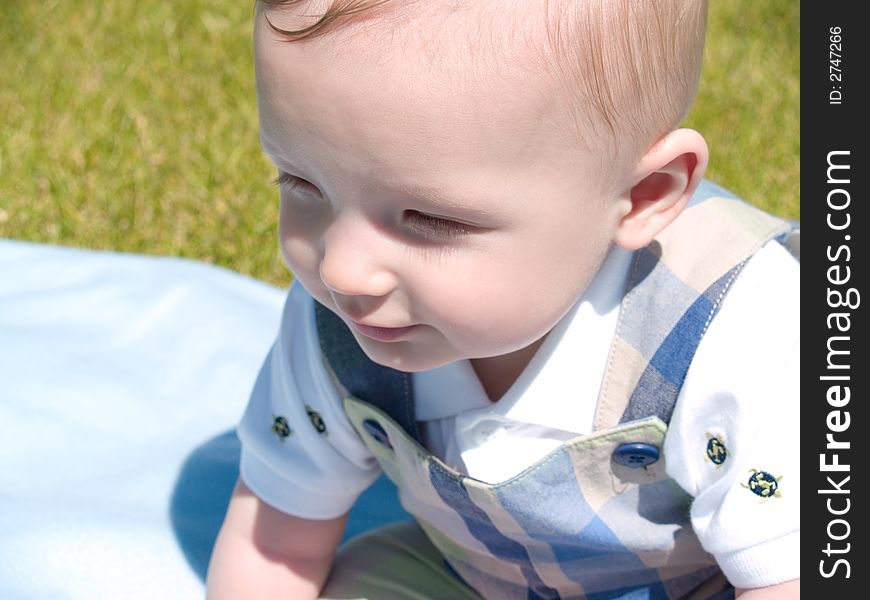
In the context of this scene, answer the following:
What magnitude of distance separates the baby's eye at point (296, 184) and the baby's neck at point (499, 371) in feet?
1.04

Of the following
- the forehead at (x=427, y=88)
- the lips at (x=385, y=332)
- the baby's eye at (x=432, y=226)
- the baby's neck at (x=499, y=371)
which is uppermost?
the forehead at (x=427, y=88)

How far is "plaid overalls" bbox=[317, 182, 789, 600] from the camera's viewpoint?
1.26 metres

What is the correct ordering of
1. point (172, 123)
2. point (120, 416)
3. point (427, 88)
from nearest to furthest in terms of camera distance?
point (427, 88)
point (120, 416)
point (172, 123)

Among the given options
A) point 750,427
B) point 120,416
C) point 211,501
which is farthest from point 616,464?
point 120,416

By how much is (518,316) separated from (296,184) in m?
0.24

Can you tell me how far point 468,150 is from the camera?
1.07m

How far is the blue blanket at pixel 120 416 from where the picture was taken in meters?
1.62

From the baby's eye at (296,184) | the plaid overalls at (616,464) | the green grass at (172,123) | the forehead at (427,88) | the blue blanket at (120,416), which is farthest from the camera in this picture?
the green grass at (172,123)

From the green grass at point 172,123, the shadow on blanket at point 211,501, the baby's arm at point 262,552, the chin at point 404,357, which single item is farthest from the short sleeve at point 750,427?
the green grass at point 172,123

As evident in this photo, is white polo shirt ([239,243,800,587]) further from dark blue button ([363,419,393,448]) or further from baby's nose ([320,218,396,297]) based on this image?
baby's nose ([320,218,396,297])

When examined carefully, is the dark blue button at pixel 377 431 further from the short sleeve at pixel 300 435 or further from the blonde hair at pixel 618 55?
the blonde hair at pixel 618 55

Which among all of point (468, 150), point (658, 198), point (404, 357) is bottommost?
point (404, 357)

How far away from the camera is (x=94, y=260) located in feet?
7.33

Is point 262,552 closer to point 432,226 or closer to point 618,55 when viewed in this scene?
point 432,226
